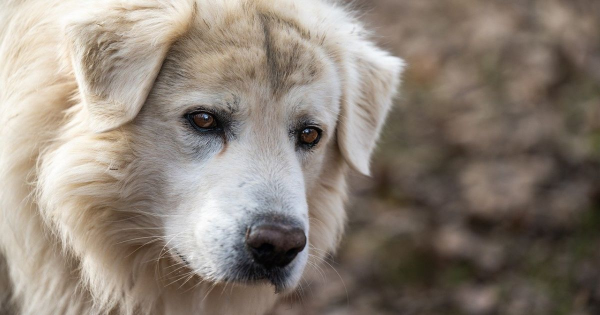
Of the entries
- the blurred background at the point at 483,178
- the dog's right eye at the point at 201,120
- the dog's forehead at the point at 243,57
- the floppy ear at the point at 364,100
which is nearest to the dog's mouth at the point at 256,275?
the dog's right eye at the point at 201,120

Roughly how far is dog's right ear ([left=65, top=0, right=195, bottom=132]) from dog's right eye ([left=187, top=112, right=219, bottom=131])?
0.80ft

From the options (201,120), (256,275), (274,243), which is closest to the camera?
(274,243)

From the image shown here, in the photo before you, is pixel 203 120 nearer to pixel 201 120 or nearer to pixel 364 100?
pixel 201 120

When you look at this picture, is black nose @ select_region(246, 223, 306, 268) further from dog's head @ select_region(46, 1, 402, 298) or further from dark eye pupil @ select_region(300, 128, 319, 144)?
dark eye pupil @ select_region(300, 128, 319, 144)

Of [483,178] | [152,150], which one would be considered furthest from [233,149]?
[483,178]

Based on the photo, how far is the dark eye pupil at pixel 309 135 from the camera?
12.4 feet

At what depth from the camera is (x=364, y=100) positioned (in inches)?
170

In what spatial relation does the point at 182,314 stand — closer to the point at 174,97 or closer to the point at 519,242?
the point at 174,97

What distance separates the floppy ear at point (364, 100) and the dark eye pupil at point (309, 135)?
0.96ft

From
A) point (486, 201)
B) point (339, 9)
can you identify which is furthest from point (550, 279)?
point (339, 9)

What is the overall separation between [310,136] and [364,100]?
0.65 m

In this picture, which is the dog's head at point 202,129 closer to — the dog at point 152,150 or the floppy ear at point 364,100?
the dog at point 152,150

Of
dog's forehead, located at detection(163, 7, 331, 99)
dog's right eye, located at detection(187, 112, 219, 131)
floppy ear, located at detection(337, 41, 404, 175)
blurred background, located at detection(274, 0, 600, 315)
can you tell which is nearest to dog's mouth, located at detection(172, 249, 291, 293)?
dog's right eye, located at detection(187, 112, 219, 131)

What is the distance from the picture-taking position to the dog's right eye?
3.46 meters
